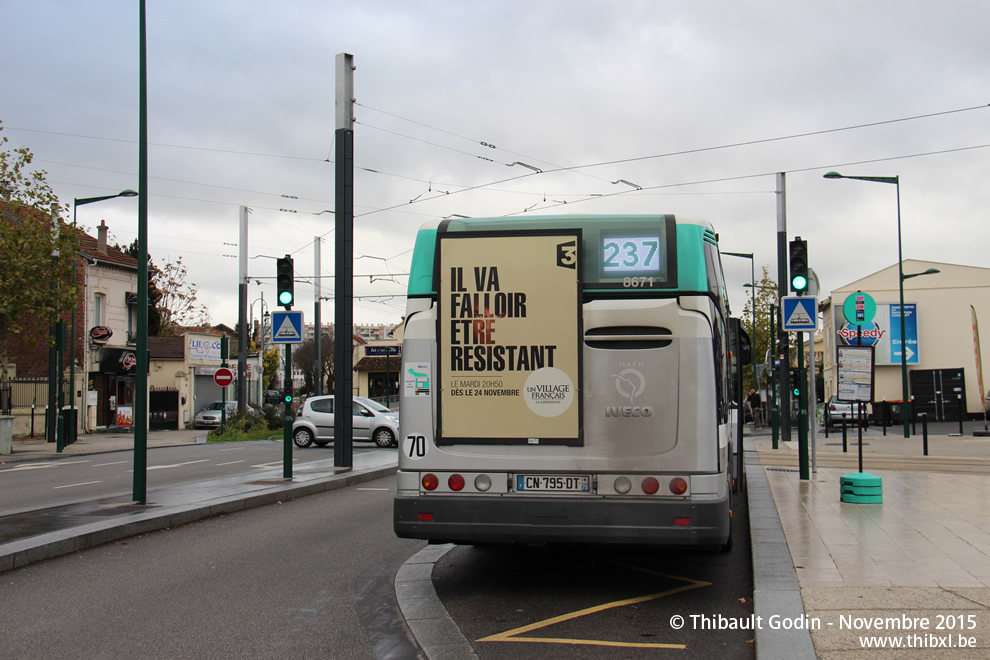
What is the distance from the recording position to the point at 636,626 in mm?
5719

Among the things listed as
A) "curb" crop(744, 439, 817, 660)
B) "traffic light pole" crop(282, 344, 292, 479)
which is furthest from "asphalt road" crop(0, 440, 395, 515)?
"curb" crop(744, 439, 817, 660)

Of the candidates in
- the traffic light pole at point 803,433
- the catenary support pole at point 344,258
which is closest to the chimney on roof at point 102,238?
the catenary support pole at point 344,258

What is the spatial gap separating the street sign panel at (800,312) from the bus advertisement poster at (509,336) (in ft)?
25.5

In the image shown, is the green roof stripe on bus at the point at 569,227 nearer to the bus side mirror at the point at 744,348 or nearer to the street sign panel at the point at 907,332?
the bus side mirror at the point at 744,348

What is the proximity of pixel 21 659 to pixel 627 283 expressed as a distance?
4.57m

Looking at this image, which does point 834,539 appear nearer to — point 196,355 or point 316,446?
point 316,446

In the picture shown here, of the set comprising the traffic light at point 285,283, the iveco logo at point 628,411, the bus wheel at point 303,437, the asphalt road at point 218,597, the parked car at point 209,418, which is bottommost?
the parked car at point 209,418

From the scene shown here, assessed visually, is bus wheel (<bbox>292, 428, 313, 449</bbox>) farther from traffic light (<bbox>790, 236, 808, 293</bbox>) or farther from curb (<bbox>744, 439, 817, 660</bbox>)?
curb (<bbox>744, 439, 817, 660</bbox>)

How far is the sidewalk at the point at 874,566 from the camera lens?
4934mm

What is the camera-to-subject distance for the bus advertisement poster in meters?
6.30

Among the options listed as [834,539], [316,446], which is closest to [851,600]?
[834,539]

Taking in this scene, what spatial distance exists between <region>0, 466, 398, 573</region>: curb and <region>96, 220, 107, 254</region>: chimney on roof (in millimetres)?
33629

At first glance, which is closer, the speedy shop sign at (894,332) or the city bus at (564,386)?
the city bus at (564,386)

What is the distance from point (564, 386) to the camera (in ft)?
20.6
